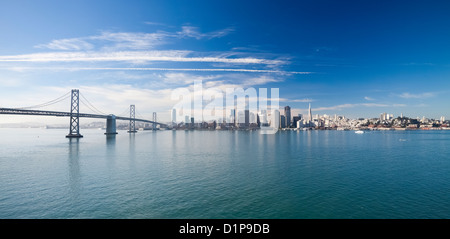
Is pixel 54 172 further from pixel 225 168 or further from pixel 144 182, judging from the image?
pixel 225 168

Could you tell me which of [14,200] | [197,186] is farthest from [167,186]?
[14,200]

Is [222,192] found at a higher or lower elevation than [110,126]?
lower

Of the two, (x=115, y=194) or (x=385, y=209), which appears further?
(x=115, y=194)

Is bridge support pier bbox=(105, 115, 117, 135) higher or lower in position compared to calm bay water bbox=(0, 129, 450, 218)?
higher

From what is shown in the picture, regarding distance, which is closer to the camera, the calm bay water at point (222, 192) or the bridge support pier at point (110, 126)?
the calm bay water at point (222, 192)

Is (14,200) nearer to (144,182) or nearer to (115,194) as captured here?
(115,194)

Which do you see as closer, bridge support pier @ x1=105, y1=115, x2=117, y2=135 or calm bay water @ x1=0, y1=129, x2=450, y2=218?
calm bay water @ x1=0, y1=129, x2=450, y2=218

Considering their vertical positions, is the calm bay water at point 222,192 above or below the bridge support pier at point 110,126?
below

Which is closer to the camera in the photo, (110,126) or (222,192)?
(222,192)
